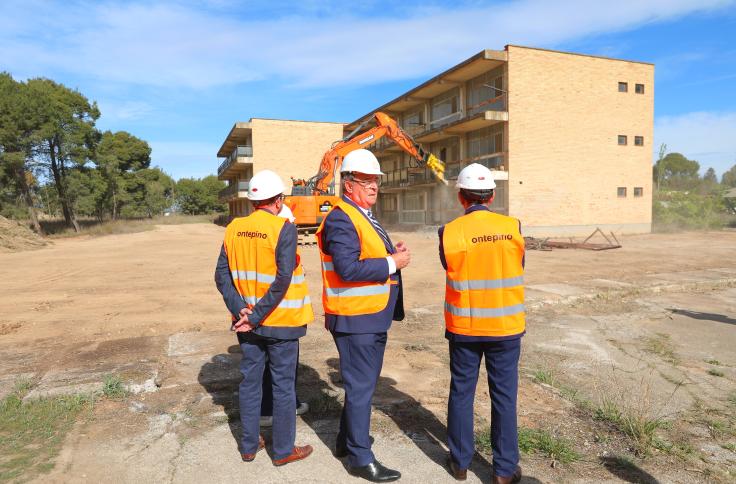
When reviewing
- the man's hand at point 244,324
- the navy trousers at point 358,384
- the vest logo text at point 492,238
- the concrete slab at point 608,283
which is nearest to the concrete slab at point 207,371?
the man's hand at point 244,324

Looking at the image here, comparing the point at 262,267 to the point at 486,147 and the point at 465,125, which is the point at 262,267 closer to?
→ the point at 465,125

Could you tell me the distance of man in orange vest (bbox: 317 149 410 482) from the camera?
286 centimetres

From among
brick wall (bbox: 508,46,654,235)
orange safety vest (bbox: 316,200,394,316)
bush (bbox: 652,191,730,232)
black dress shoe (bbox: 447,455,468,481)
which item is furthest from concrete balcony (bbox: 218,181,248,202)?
black dress shoe (bbox: 447,455,468,481)

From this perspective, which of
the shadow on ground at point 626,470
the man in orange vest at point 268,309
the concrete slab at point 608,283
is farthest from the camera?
the concrete slab at point 608,283

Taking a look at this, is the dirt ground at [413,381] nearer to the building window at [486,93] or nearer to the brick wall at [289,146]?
the building window at [486,93]

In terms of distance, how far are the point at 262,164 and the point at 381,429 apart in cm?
3972

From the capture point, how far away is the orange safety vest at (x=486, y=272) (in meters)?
2.87

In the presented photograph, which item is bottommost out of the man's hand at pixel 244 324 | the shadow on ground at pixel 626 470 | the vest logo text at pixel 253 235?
the shadow on ground at pixel 626 470

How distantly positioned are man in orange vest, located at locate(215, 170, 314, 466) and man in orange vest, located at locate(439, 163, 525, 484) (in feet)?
3.31

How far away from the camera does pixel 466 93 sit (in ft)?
97.7

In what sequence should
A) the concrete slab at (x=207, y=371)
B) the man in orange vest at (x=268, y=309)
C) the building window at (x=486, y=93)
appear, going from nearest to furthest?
the man in orange vest at (x=268, y=309) → the concrete slab at (x=207, y=371) → the building window at (x=486, y=93)

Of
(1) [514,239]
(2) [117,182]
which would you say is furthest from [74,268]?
(2) [117,182]

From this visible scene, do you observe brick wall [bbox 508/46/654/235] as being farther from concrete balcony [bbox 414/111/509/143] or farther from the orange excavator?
the orange excavator

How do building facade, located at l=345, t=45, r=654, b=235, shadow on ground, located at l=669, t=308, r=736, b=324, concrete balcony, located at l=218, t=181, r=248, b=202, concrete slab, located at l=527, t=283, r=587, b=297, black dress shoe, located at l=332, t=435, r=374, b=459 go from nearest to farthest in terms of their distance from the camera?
1. black dress shoe, located at l=332, t=435, r=374, b=459
2. shadow on ground, located at l=669, t=308, r=736, b=324
3. concrete slab, located at l=527, t=283, r=587, b=297
4. building facade, located at l=345, t=45, r=654, b=235
5. concrete balcony, located at l=218, t=181, r=248, b=202
